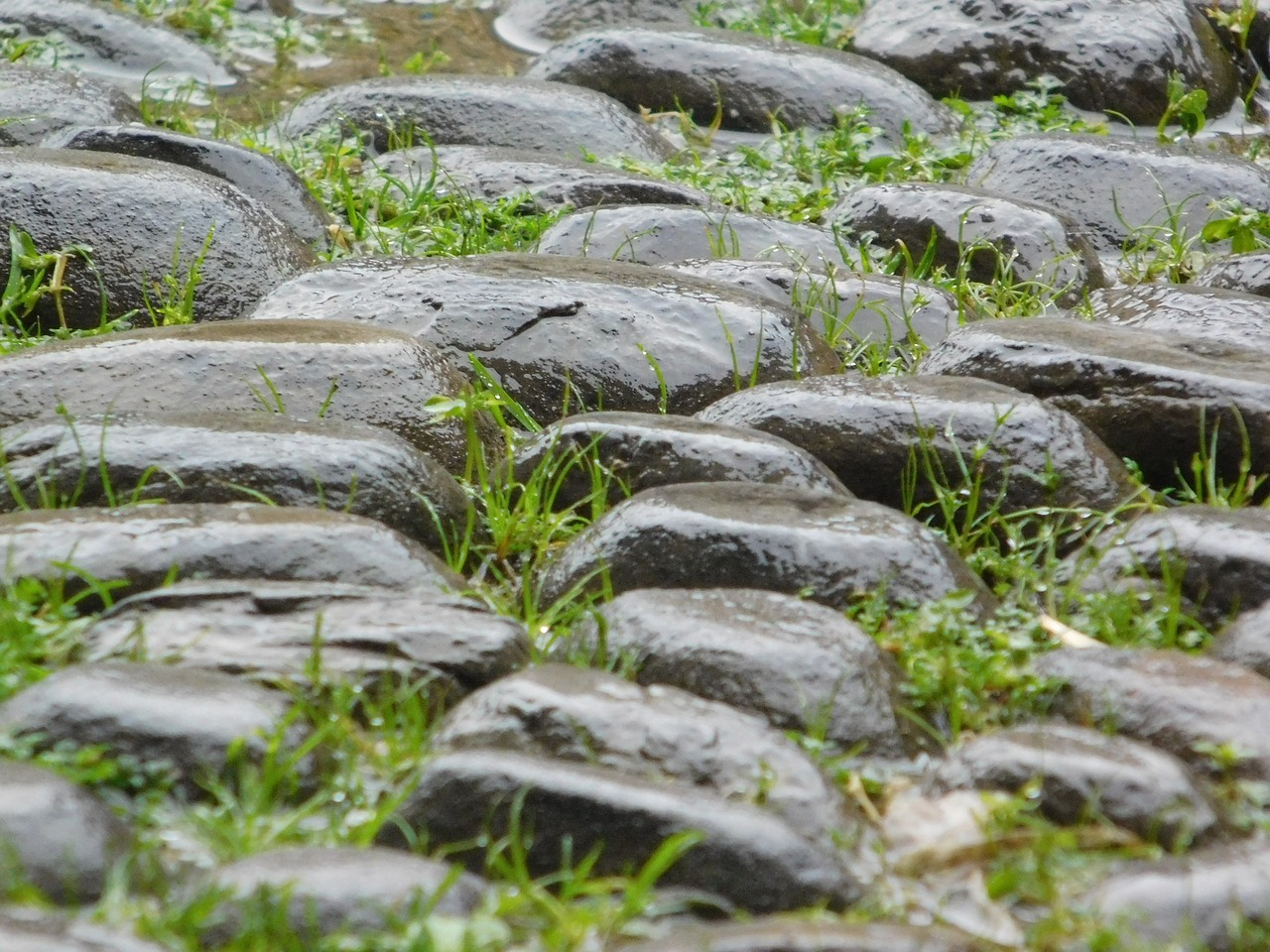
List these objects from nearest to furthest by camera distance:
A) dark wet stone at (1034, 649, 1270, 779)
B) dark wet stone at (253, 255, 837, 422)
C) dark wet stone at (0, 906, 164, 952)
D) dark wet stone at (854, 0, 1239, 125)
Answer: dark wet stone at (0, 906, 164, 952) → dark wet stone at (1034, 649, 1270, 779) → dark wet stone at (253, 255, 837, 422) → dark wet stone at (854, 0, 1239, 125)

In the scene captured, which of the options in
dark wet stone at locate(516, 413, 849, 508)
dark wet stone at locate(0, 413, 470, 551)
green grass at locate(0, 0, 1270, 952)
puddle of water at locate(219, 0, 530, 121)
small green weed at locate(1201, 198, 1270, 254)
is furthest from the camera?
puddle of water at locate(219, 0, 530, 121)

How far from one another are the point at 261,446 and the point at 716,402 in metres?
1.19

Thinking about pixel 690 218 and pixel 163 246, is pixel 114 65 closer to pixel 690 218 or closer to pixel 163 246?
pixel 163 246

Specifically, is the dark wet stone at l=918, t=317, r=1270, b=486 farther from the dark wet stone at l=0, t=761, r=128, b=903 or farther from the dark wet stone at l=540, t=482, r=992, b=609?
the dark wet stone at l=0, t=761, r=128, b=903

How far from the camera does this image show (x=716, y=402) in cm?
399

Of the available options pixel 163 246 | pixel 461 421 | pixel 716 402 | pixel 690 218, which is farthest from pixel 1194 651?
pixel 163 246

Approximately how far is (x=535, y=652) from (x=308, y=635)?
45 cm

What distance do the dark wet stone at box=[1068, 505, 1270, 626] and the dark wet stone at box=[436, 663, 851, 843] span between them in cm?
110

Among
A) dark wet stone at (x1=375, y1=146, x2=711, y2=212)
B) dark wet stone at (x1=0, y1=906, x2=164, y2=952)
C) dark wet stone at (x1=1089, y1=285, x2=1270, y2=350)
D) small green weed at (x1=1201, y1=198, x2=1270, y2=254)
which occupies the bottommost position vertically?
dark wet stone at (x1=0, y1=906, x2=164, y2=952)

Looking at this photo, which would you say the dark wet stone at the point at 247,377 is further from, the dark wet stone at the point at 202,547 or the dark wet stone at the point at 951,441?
the dark wet stone at the point at 951,441

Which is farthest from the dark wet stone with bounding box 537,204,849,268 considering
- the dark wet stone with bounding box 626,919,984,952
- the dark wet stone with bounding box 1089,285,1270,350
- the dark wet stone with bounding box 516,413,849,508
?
the dark wet stone with bounding box 626,919,984,952

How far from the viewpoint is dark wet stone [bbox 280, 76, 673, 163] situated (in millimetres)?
6242

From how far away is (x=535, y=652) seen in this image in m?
3.00

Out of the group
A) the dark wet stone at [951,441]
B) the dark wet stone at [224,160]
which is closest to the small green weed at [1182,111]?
the dark wet stone at [951,441]
